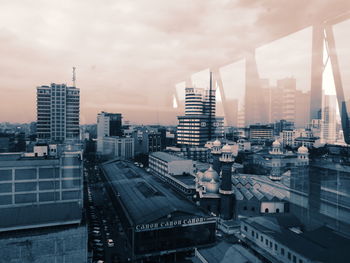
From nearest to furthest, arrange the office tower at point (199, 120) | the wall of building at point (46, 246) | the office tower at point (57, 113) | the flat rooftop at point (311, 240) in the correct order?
1. the flat rooftop at point (311, 240)
2. the wall of building at point (46, 246)
3. the office tower at point (57, 113)
4. the office tower at point (199, 120)

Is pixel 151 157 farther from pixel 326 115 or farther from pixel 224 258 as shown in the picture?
pixel 224 258

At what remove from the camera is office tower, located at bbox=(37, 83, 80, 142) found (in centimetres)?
1312

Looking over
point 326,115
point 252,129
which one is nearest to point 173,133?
point 252,129

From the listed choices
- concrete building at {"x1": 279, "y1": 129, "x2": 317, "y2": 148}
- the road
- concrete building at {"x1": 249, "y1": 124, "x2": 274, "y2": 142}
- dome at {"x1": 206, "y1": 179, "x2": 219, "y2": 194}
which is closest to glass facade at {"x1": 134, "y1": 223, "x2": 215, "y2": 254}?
the road

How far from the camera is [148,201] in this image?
754cm

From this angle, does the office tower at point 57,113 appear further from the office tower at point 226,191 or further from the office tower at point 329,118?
the office tower at point 329,118

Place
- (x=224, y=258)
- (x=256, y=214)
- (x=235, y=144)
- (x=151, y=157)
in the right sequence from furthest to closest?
(x=235, y=144), (x=151, y=157), (x=256, y=214), (x=224, y=258)

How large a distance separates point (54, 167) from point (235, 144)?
16.7 metres

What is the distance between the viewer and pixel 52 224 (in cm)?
554

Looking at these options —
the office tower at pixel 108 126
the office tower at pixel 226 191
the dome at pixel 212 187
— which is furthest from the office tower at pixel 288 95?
the office tower at pixel 108 126

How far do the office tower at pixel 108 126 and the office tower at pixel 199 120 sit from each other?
222 inches

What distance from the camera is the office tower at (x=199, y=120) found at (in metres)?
23.0

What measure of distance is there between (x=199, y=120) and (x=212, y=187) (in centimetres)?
1422

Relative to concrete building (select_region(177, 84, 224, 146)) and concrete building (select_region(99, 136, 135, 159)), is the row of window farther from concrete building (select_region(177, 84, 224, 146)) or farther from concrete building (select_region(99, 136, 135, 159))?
concrete building (select_region(177, 84, 224, 146))
